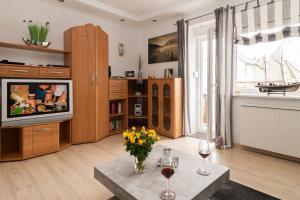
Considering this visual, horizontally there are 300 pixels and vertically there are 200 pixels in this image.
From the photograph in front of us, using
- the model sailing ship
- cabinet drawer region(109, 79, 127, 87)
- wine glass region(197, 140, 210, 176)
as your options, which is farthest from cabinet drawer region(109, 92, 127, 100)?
wine glass region(197, 140, 210, 176)

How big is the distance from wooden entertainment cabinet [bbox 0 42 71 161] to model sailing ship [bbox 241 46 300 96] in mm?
3139

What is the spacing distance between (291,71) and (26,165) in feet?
12.6

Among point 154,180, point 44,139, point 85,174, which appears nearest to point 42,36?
point 44,139

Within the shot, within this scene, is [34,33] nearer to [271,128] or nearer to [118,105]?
[118,105]

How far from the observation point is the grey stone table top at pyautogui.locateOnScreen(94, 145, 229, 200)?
1253 mm

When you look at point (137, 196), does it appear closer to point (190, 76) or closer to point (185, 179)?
point (185, 179)

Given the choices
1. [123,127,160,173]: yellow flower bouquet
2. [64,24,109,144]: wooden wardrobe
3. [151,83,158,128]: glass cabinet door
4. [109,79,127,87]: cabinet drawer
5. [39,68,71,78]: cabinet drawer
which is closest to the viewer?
[123,127,160,173]: yellow flower bouquet

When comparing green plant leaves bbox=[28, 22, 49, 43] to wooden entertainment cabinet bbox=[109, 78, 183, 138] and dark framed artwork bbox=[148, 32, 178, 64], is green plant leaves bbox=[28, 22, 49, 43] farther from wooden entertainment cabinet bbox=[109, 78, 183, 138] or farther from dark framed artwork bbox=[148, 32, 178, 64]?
dark framed artwork bbox=[148, 32, 178, 64]

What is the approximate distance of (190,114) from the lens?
12.9 feet

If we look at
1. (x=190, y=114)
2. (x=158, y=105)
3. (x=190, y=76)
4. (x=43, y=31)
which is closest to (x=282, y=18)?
→ (x=190, y=76)

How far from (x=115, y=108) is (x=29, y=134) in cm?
173

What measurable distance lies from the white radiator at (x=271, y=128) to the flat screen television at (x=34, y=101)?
2.82m

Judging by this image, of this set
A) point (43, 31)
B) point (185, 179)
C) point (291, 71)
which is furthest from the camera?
point (43, 31)

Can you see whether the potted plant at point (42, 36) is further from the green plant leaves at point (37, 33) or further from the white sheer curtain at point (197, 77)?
the white sheer curtain at point (197, 77)
